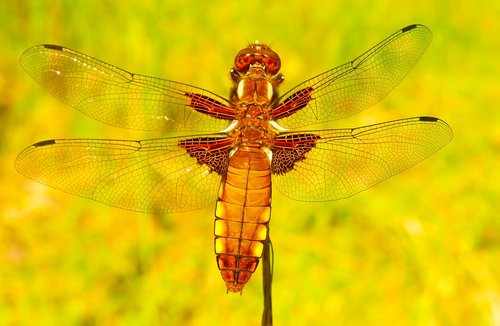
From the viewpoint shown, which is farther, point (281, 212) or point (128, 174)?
point (281, 212)

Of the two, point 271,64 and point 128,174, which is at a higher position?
point 271,64

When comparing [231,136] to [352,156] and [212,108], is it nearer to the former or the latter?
[212,108]

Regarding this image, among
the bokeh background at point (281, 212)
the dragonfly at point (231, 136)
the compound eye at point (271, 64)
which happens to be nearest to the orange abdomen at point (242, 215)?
the dragonfly at point (231, 136)

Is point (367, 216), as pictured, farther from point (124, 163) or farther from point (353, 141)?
point (124, 163)

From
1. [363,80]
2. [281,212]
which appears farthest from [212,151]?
[281,212]

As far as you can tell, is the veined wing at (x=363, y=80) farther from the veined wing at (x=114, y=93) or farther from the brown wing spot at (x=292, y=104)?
the veined wing at (x=114, y=93)
